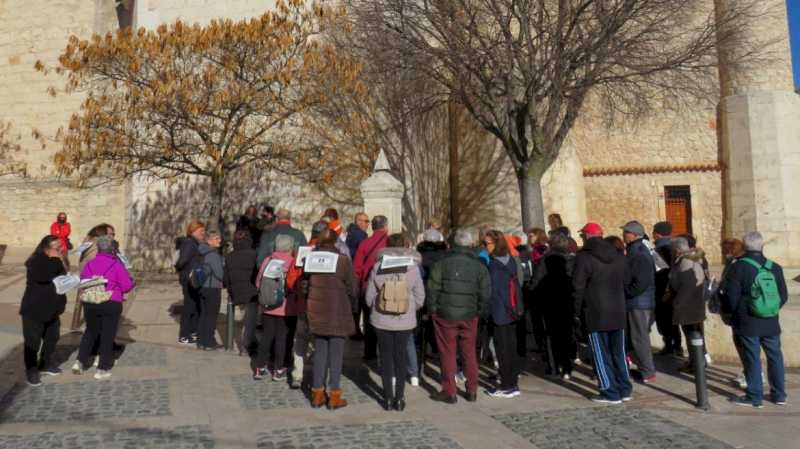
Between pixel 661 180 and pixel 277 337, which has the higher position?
pixel 661 180

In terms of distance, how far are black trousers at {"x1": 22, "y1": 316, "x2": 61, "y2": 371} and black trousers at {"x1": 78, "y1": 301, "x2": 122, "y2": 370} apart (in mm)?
294

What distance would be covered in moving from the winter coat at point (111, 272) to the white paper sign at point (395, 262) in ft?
9.45

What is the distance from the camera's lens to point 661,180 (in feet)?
64.2

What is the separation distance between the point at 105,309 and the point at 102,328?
0.69 ft

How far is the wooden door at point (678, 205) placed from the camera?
64.3 feet

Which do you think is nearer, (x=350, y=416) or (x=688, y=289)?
(x=350, y=416)

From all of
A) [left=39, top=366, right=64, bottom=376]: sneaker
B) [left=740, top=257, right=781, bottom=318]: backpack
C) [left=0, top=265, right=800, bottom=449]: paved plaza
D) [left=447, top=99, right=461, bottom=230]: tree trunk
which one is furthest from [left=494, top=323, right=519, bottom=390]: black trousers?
[left=447, top=99, right=461, bottom=230]: tree trunk

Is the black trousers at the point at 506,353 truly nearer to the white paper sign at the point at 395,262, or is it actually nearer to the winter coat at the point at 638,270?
the white paper sign at the point at 395,262

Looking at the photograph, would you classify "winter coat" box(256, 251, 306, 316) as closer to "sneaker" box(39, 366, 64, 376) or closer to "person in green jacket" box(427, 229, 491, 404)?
"person in green jacket" box(427, 229, 491, 404)

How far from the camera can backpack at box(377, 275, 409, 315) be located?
509 centimetres

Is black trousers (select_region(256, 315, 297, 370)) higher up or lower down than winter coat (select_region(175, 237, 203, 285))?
lower down

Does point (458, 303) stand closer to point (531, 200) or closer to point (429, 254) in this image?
point (429, 254)

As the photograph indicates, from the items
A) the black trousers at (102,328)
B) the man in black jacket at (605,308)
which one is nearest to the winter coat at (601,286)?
the man in black jacket at (605,308)

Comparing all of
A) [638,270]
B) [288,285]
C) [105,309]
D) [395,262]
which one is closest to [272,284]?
[288,285]
